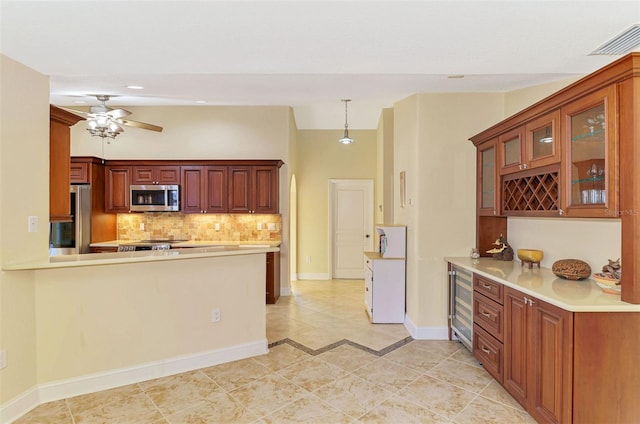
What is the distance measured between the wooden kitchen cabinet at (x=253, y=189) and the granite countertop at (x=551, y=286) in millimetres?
3071

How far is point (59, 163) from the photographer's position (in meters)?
2.97

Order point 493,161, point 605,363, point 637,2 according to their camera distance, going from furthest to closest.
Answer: point 493,161 < point 605,363 < point 637,2

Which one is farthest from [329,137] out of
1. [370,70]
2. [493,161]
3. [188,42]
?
[188,42]

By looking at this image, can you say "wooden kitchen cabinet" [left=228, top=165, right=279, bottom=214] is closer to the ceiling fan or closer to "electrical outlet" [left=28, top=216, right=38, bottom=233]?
the ceiling fan

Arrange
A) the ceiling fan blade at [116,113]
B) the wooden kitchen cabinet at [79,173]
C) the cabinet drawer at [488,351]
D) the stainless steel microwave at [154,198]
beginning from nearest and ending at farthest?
the cabinet drawer at [488,351]
the ceiling fan blade at [116,113]
the wooden kitchen cabinet at [79,173]
the stainless steel microwave at [154,198]

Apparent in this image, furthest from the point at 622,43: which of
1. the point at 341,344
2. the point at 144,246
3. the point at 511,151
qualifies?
the point at 144,246

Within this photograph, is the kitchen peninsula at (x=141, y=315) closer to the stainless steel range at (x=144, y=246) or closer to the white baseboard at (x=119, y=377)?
the white baseboard at (x=119, y=377)

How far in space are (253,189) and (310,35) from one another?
3665 millimetres

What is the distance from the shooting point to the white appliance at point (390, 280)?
437 cm

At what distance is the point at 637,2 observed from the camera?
66.6 inches

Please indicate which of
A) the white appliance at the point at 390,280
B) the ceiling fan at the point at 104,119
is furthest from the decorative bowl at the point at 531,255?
the ceiling fan at the point at 104,119

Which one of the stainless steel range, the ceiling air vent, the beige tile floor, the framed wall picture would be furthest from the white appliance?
the stainless steel range

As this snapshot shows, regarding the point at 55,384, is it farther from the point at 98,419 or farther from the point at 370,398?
the point at 370,398

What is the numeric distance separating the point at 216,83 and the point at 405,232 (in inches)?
113
